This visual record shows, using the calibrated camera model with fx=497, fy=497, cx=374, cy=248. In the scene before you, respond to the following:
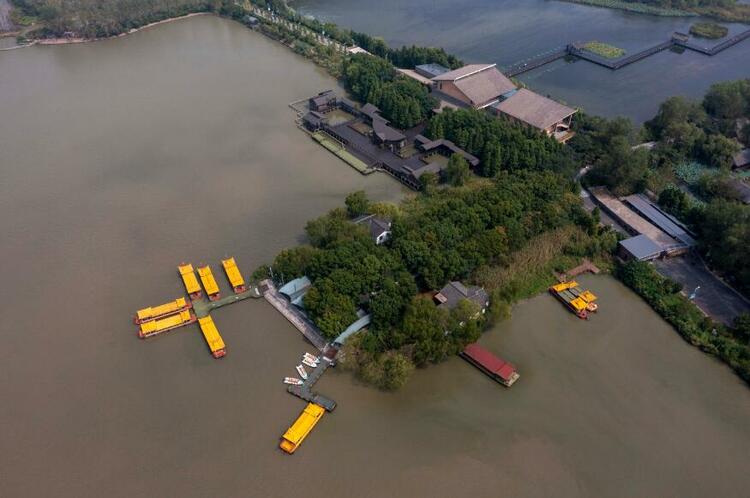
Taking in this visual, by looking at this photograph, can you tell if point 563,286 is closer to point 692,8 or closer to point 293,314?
point 293,314

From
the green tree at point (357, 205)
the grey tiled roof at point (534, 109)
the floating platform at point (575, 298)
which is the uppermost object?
the grey tiled roof at point (534, 109)

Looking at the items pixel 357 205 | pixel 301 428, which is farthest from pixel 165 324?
pixel 357 205

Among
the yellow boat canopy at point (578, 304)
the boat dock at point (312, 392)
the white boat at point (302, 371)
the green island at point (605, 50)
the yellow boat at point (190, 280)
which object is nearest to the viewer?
the boat dock at point (312, 392)

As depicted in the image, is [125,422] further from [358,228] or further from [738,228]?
[738,228]

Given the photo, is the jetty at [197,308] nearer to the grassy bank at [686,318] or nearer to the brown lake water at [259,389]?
the brown lake water at [259,389]

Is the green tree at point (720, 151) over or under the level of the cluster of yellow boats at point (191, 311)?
over

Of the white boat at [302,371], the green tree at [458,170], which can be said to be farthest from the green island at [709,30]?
the white boat at [302,371]

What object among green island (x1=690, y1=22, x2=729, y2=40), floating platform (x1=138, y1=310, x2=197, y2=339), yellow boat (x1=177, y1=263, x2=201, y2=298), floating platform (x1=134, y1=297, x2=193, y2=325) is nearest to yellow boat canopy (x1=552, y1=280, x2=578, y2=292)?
floating platform (x1=138, y1=310, x2=197, y2=339)
